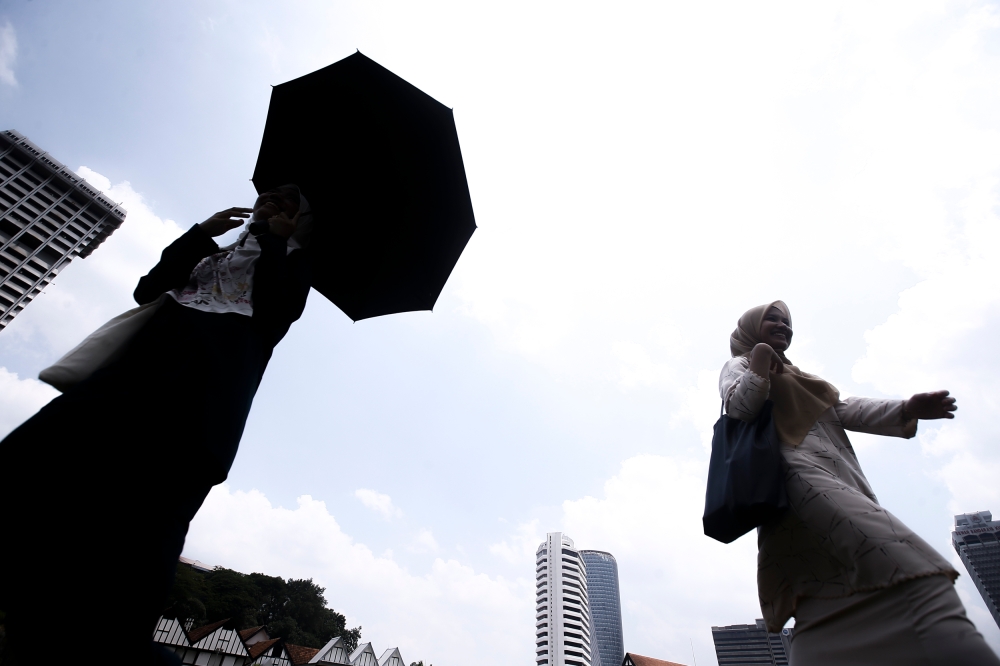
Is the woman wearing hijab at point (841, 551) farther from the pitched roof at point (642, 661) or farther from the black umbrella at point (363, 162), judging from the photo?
the pitched roof at point (642, 661)

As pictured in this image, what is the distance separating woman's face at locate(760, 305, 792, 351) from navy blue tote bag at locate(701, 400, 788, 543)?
717 millimetres

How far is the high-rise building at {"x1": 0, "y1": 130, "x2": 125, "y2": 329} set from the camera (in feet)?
174

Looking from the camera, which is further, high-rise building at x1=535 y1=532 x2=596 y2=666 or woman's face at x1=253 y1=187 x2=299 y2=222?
high-rise building at x1=535 y1=532 x2=596 y2=666

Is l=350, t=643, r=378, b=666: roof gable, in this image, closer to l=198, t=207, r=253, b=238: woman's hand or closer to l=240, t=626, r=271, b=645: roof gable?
l=240, t=626, r=271, b=645: roof gable

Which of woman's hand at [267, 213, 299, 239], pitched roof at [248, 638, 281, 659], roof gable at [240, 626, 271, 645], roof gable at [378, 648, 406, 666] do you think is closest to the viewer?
woman's hand at [267, 213, 299, 239]

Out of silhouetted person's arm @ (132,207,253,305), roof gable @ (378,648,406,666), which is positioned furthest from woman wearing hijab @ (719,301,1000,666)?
roof gable @ (378,648,406,666)

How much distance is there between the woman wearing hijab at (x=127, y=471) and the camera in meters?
0.94

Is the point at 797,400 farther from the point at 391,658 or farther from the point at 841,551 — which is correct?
the point at 391,658

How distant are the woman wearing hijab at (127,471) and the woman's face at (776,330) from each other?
283 cm

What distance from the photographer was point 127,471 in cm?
112

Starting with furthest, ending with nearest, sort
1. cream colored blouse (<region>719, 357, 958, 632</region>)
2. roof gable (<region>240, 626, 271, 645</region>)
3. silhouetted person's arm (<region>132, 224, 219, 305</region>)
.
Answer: roof gable (<region>240, 626, 271, 645</region>), silhouetted person's arm (<region>132, 224, 219, 305</region>), cream colored blouse (<region>719, 357, 958, 632</region>)

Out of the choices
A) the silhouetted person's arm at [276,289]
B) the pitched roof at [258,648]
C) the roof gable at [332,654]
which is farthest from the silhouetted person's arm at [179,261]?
the pitched roof at [258,648]

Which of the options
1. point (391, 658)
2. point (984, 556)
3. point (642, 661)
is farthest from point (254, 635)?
point (984, 556)

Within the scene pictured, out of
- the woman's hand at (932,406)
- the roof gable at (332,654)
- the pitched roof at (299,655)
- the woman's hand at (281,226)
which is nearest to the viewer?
the woman's hand at (281,226)
